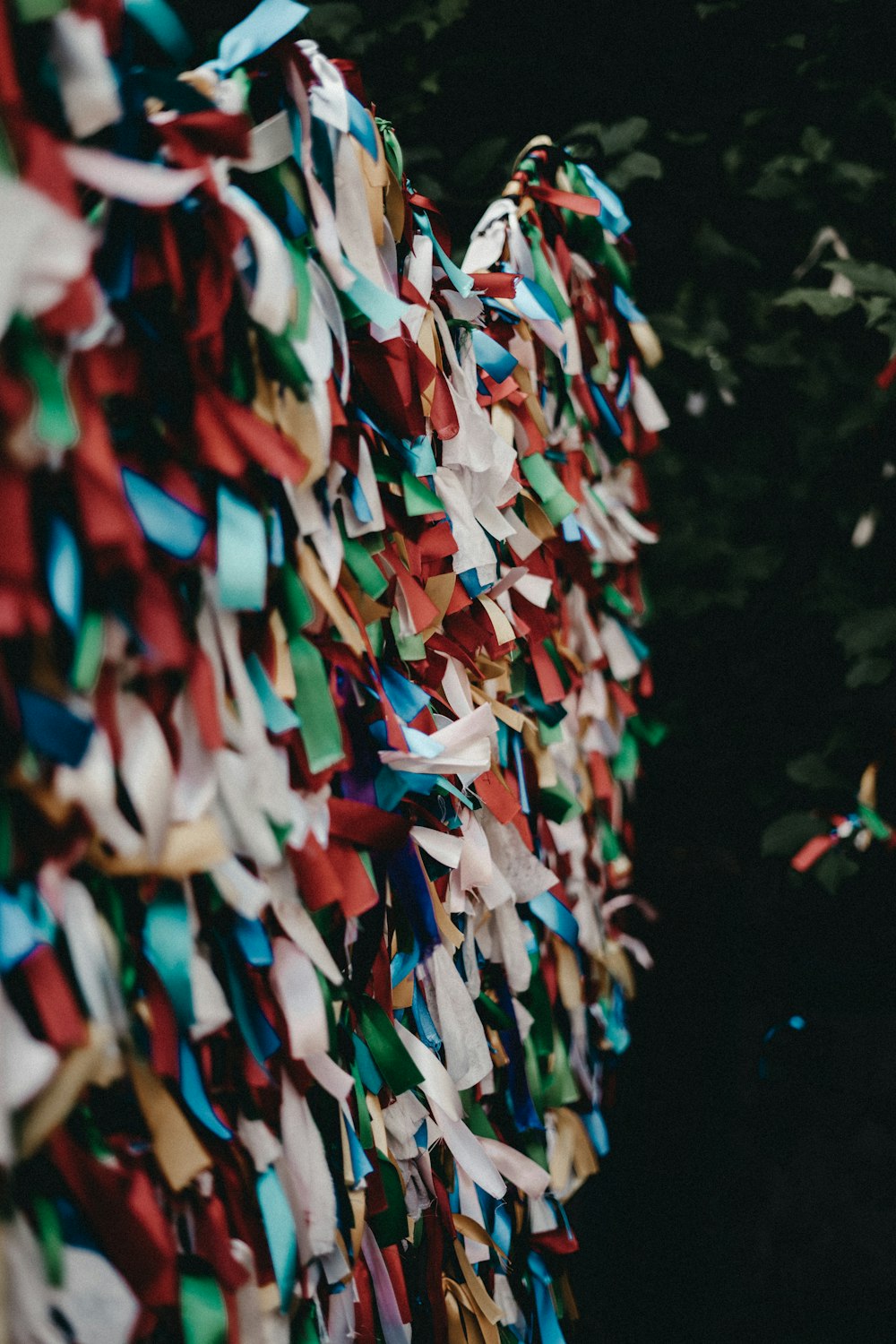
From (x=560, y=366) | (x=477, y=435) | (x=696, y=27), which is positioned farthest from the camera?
(x=696, y=27)

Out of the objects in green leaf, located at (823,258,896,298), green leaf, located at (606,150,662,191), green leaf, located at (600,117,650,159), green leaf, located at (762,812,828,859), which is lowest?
green leaf, located at (762,812,828,859)

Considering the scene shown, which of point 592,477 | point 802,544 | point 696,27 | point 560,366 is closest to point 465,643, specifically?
point 560,366

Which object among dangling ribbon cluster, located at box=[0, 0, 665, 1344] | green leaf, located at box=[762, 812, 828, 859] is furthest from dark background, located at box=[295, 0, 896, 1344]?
dangling ribbon cluster, located at box=[0, 0, 665, 1344]

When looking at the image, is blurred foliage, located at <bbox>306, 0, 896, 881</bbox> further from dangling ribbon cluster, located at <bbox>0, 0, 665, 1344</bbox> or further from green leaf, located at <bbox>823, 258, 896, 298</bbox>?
dangling ribbon cluster, located at <bbox>0, 0, 665, 1344</bbox>

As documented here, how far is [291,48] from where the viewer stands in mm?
646

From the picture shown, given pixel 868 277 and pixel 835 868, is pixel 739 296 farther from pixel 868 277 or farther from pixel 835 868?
pixel 835 868

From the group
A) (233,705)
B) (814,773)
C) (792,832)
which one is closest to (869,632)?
(814,773)

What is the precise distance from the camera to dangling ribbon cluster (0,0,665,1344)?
51cm

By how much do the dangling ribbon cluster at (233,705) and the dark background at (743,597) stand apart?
0.98 meters

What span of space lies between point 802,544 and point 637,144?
0.82m

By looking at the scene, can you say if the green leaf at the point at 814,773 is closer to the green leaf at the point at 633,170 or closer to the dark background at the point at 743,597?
the dark background at the point at 743,597

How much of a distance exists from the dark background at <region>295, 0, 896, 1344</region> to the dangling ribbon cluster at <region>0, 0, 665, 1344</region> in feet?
3.21

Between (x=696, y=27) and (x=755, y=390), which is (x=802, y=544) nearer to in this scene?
(x=755, y=390)

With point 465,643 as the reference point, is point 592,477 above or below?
below
